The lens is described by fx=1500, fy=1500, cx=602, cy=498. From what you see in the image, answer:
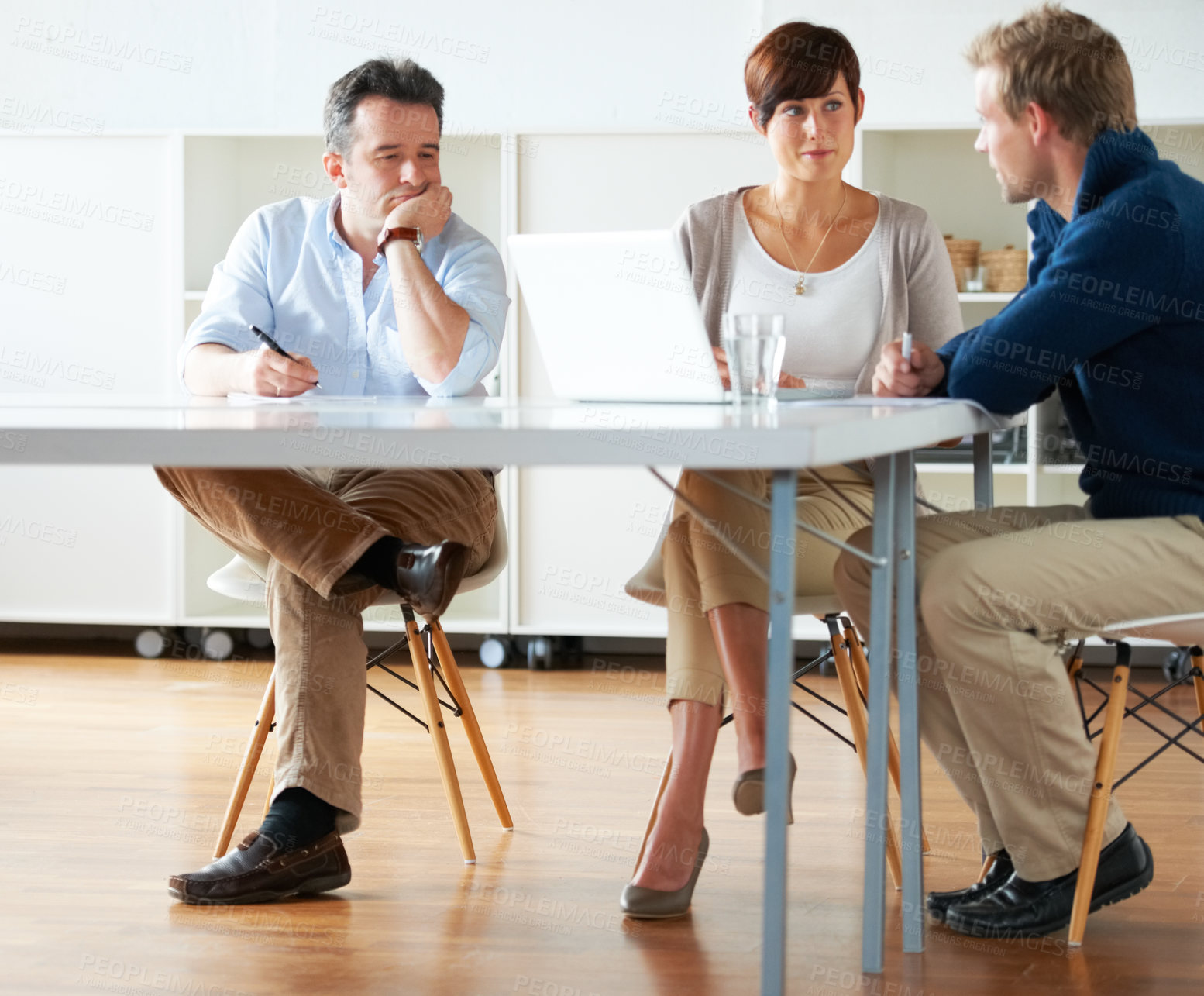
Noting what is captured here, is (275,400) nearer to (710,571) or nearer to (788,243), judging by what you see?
(710,571)

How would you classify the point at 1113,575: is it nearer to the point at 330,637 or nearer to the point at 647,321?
the point at 647,321

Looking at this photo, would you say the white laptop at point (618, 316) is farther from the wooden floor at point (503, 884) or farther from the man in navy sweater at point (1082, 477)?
the wooden floor at point (503, 884)

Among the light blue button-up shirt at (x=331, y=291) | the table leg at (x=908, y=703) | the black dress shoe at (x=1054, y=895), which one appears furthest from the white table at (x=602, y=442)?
the light blue button-up shirt at (x=331, y=291)

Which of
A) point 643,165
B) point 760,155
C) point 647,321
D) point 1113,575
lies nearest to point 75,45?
point 643,165

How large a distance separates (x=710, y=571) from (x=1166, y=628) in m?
Result: 0.56

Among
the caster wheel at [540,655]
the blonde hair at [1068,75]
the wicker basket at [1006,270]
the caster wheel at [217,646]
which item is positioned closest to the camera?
the blonde hair at [1068,75]

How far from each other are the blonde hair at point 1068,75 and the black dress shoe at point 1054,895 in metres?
0.91

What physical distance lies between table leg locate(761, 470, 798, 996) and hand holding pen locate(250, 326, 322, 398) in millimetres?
879

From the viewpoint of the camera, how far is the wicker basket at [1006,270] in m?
4.03

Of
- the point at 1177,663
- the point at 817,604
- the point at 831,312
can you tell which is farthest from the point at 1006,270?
the point at 817,604

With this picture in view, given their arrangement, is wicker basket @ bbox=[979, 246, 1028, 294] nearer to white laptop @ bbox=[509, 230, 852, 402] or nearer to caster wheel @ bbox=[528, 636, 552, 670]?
caster wheel @ bbox=[528, 636, 552, 670]

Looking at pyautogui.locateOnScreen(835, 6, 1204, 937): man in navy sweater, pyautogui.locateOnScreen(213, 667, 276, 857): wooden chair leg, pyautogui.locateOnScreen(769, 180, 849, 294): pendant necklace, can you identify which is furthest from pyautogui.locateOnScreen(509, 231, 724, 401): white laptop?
→ pyautogui.locateOnScreen(213, 667, 276, 857): wooden chair leg

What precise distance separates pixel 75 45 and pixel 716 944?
3.84 meters

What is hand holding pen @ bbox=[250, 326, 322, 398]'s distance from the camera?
1.98 meters
